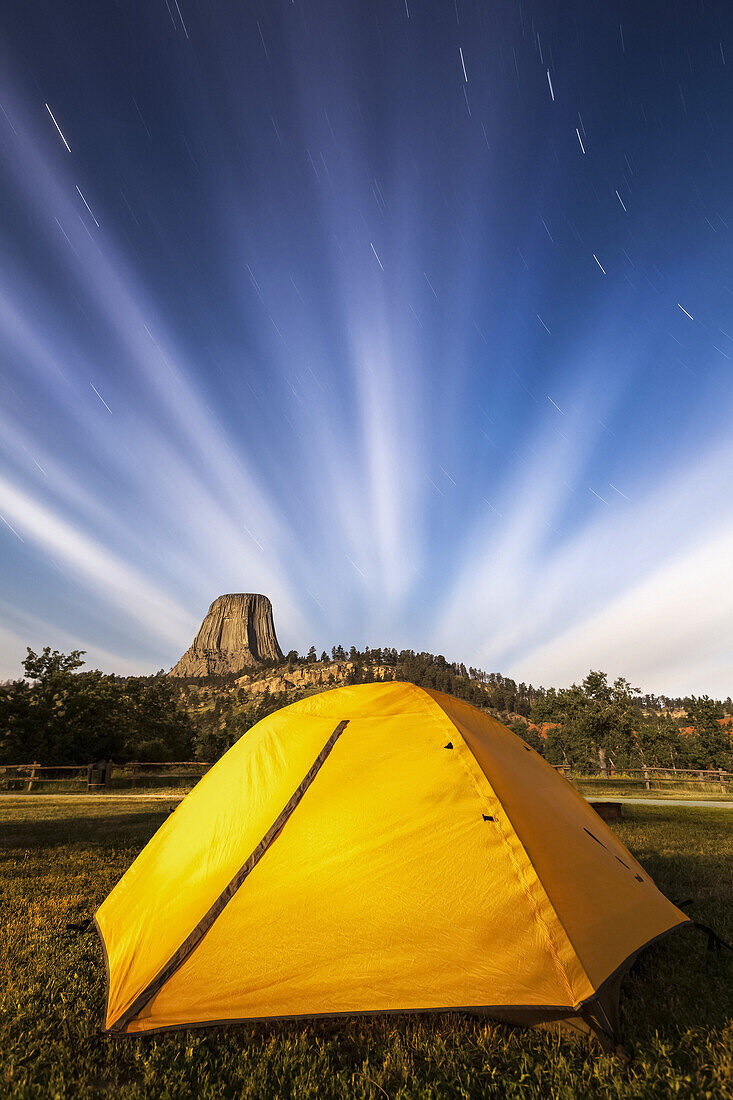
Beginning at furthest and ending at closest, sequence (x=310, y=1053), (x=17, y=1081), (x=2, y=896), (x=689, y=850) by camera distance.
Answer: (x=689, y=850) → (x=2, y=896) → (x=310, y=1053) → (x=17, y=1081)

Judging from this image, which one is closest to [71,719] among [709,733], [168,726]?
[168,726]

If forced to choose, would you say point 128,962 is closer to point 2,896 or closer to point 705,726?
point 2,896

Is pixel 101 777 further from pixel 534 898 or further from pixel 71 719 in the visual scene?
pixel 534 898

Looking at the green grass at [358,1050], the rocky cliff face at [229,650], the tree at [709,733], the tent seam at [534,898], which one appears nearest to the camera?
the green grass at [358,1050]

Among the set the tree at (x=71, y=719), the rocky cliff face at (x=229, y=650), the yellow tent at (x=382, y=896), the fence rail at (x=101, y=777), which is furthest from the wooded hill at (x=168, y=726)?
the rocky cliff face at (x=229, y=650)

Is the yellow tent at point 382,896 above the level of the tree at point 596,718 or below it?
below

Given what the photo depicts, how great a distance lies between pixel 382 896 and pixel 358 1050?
2.52ft

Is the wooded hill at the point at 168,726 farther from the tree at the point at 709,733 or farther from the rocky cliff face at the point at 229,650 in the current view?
the rocky cliff face at the point at 229,650

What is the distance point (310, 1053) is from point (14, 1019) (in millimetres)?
1889

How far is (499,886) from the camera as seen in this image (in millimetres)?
3432

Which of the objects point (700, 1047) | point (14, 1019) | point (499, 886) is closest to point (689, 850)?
point (700, 1047)

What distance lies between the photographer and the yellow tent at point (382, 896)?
124 inches

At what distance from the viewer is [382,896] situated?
3453mm

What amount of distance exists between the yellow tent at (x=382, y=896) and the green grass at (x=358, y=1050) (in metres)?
0.18
